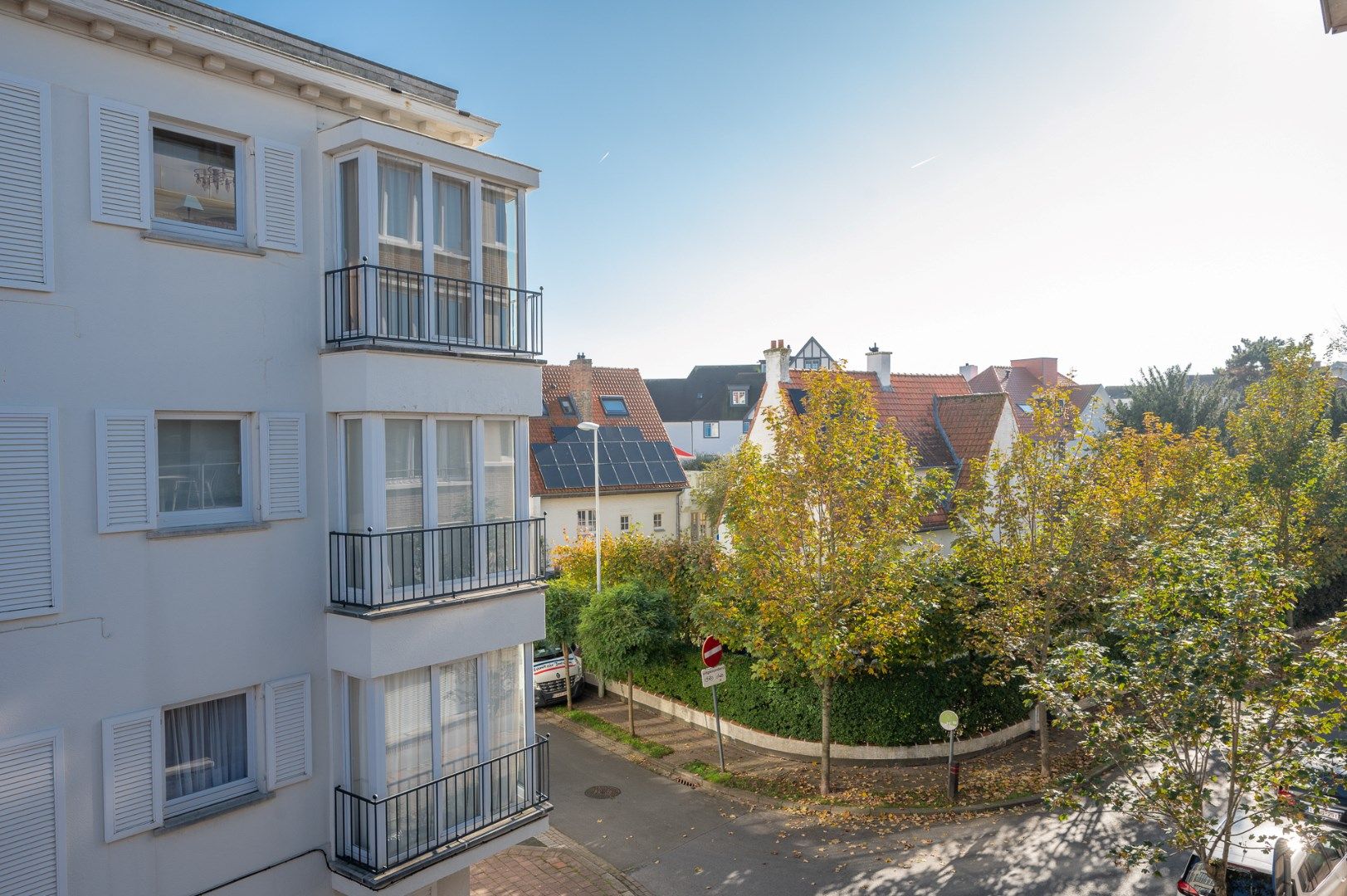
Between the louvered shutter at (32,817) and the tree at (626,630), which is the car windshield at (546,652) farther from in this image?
the louvered shutter at (32,817)

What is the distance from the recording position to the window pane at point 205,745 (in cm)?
838

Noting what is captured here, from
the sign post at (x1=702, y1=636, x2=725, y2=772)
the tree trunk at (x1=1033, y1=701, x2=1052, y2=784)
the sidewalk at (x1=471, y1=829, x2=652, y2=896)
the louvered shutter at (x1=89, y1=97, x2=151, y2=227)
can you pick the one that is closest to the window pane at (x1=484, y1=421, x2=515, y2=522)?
the louvered shutter at (x1=89, y1=97, x2=151, y2=227)

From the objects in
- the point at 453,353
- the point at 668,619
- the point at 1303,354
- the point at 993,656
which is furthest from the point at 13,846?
the point at 1303,354

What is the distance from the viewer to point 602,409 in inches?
1510

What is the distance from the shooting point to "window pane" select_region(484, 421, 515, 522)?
1039cm

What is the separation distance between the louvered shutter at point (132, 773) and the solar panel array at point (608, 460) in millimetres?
A: 24302

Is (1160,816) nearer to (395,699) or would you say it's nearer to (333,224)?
(395,699)

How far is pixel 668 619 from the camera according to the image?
66.0 ft

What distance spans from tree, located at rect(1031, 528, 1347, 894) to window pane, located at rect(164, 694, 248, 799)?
890 centimetres

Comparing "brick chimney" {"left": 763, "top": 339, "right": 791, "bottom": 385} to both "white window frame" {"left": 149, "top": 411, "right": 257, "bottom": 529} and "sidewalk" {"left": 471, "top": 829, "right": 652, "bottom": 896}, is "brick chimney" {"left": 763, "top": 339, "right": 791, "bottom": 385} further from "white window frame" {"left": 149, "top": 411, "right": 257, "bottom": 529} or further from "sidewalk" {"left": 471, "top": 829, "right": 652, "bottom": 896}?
"white window frame" {"left": 149, "top": 411, "right": 257, "bottom": 529}

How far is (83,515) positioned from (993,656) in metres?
16.2

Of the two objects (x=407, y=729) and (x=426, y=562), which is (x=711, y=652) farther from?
(x=426, y=562)

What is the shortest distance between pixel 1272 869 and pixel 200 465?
492 inches

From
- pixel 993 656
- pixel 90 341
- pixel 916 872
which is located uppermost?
pixel 90 341
